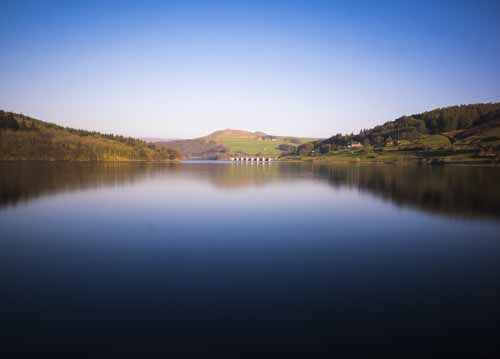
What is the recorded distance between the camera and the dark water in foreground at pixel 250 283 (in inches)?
269

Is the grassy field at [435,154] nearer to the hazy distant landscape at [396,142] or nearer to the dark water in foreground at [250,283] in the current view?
the hazy distant landscape at [396,142]

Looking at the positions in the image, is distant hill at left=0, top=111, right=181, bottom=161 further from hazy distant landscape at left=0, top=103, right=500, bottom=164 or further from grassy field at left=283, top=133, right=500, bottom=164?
grassy field at left=283, top=133, right=500, bottom=164

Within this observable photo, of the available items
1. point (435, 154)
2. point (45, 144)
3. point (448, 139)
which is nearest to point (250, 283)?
point (435, 154)

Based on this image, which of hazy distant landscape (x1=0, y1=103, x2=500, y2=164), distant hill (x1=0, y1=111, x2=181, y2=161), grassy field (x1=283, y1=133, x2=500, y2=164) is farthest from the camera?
distant hill (x1=0, y1=111, x2=181, y2=161)

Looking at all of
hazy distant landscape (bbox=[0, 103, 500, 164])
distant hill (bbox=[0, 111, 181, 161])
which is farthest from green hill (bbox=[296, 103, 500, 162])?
distant hill (bbox=[0, 111, 181, 161])

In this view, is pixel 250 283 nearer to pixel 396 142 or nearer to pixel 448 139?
pixel 448 139

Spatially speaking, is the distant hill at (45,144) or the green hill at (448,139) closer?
the green hill at (448,139)

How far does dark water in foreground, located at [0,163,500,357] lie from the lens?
22.4 ft

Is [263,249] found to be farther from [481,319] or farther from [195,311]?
[481,319]

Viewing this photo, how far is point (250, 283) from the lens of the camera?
32.3 feet

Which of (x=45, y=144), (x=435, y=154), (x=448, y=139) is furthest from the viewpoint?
(x=45, y=144)

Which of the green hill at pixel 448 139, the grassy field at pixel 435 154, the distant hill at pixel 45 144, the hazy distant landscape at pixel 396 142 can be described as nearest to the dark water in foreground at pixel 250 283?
the grassy field at pixel 435 154

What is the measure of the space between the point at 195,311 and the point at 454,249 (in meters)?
12.4

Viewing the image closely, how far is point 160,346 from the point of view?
6461 mm
